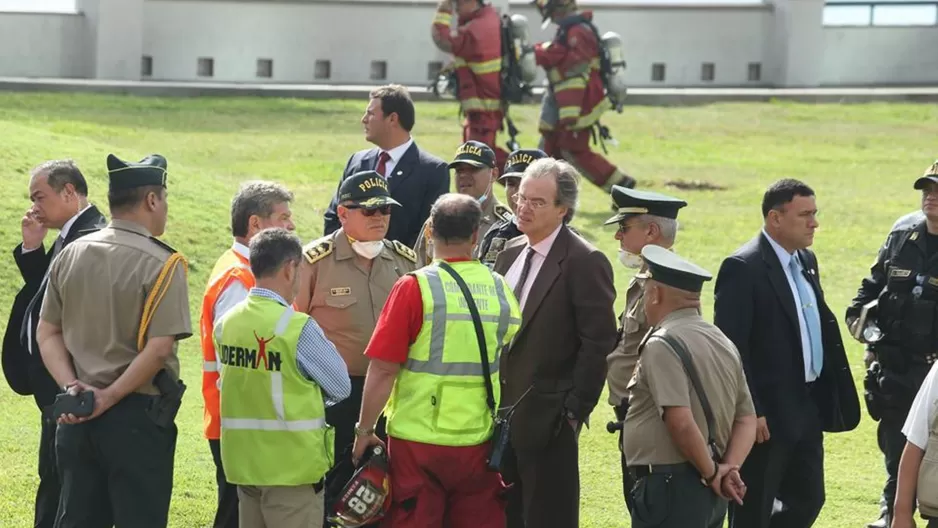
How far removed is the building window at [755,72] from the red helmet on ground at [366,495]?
28214 millimetres

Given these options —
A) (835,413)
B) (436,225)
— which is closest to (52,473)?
(436,225)

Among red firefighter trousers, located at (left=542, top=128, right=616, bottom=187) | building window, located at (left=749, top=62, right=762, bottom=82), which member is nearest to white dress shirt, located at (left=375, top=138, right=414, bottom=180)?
red firefighter trousers, located at (left=542, top=128, right=616, bottom=187)

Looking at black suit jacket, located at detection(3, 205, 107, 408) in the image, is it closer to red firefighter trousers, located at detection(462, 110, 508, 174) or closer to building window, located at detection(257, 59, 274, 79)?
red firefighter trousers, located at detection(462, 110, 508, 174)

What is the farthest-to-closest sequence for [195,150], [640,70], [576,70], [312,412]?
[640,70] < [195,150] < [576,70] < [312,412]

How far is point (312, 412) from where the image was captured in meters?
5.98

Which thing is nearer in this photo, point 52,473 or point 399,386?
point 399,386

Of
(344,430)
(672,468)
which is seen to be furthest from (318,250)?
(672,468)

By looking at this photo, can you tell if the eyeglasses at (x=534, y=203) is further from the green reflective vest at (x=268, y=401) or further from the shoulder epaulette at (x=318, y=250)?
the green reflective vest at (x=268, y=401)

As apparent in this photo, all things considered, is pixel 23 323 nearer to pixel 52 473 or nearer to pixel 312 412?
pixel 52 473

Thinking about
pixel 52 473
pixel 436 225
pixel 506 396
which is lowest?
pixel 52 473

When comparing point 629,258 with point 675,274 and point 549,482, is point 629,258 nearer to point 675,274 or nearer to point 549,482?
point 549,482

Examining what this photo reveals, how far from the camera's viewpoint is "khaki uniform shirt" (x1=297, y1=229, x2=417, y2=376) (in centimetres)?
712

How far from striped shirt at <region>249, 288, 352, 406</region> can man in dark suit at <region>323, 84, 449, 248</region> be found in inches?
93.8

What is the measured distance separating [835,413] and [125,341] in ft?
10.7
